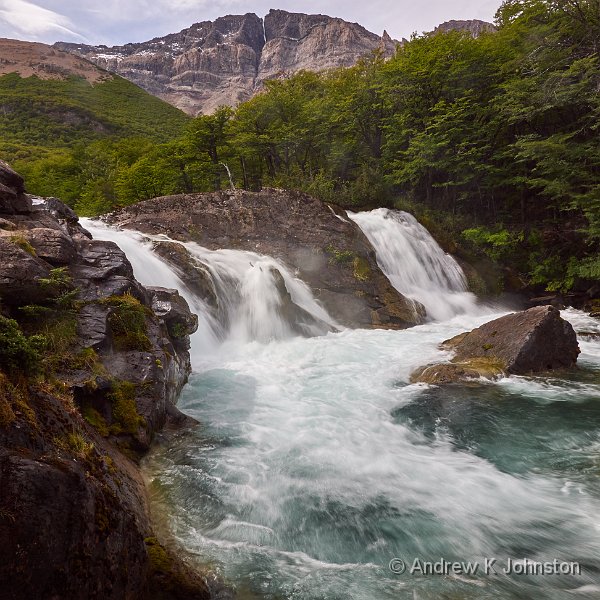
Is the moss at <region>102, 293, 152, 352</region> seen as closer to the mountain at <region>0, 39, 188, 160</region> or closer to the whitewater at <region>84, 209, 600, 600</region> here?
the whitewater at <region>84, 209, 600, 600</region>

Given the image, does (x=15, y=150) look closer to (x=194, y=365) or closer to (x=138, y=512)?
(x=194, y=365)

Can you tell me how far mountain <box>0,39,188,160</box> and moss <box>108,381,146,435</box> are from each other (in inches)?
2054

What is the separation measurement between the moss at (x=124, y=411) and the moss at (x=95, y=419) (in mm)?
134

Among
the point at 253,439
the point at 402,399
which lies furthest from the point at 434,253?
the point at 253,439

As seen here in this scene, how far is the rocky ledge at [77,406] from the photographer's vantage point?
97.7 inches

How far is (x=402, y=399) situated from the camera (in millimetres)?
8617

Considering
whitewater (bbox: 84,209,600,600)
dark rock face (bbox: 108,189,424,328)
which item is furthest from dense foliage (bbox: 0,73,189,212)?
whitewater (bbox: 84,209,600,600)

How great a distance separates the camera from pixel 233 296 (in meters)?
14.1

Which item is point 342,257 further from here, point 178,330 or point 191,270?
point 178,330

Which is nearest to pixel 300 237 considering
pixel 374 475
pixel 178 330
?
pixel 178 330

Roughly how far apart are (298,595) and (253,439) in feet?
10.6

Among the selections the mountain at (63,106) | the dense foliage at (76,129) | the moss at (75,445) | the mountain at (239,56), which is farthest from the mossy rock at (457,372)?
the mountain at (239,56)

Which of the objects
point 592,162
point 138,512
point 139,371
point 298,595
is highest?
point 592,162

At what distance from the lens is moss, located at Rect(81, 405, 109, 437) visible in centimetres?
538
